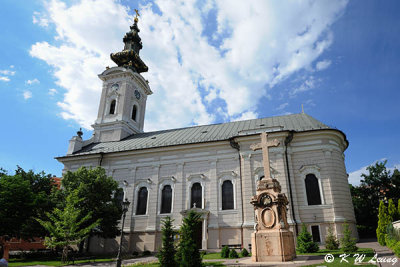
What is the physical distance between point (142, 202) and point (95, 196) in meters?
6.68

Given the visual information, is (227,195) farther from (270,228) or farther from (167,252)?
(167,252)

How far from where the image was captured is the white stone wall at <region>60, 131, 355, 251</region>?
2373 centimetres

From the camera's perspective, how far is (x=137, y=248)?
27.1 meters

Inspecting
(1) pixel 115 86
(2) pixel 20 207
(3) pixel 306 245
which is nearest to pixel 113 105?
(1) pixel 115 86

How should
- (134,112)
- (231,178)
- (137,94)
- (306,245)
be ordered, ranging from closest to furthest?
(306,245)
(231,178)
(134,112)
(137,94)

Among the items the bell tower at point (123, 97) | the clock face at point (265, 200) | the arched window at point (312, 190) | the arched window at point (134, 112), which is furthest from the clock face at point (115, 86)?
the clock face at point (265, 200)

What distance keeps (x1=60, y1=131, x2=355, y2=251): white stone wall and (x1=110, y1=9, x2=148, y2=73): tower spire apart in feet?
61.2

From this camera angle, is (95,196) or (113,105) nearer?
(95,196)

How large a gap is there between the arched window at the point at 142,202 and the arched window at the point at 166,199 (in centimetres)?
201

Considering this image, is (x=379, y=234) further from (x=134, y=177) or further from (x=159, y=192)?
(x=134, y=177)

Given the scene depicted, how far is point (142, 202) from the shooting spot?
29125mm

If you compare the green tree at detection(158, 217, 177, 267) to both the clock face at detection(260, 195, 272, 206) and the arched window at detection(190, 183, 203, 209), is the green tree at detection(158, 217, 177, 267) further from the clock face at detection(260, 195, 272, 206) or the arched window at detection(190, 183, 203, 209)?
the arched window at detection(190, 183, 203, 209)

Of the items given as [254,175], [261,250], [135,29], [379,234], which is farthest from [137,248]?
[135,29]

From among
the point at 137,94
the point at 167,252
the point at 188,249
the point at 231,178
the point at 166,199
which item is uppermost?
the point at 137,94
